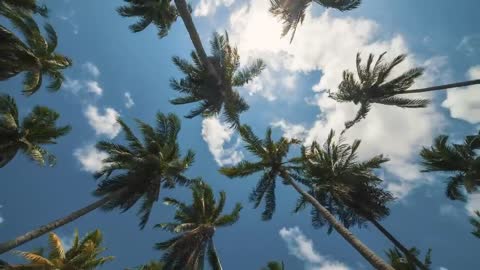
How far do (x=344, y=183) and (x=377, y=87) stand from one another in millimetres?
5640

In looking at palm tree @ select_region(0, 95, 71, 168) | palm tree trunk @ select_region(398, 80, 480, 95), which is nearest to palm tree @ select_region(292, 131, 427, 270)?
palm tree trunk @ select_region(398, 80, 480, 95)

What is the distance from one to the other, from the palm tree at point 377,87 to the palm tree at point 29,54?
650 inches

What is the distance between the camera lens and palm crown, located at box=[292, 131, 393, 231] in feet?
56.9

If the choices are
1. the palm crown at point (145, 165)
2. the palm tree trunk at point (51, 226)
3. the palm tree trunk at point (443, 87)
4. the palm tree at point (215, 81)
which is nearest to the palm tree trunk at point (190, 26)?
the palm tree at point (215, 81)

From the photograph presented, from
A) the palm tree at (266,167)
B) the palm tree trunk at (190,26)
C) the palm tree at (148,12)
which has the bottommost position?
the palm tree at (266,167)

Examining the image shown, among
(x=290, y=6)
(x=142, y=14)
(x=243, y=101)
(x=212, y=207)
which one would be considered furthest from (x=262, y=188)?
(x=142, y=14)

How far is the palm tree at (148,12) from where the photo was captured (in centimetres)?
2048

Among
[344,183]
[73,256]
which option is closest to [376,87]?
[344,183]

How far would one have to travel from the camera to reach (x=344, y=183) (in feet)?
58.4

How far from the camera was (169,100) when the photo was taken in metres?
21.4

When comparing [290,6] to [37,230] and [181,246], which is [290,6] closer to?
[181,246]

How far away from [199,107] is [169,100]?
2.13m

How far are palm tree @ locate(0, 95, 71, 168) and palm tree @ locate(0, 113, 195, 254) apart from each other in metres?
2.76

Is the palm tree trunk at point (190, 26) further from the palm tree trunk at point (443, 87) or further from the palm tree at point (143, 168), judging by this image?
the palm tree trunk at point (443, 87)
